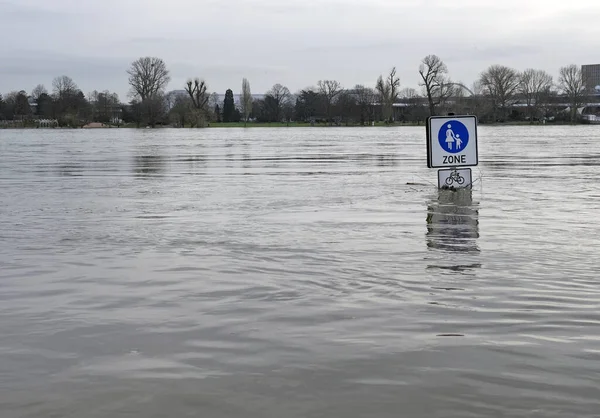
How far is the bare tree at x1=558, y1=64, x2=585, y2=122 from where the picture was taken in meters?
148

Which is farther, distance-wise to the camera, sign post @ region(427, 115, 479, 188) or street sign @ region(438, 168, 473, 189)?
street sign @ region(438, 168, 473, 189)

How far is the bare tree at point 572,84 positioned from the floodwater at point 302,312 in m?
144

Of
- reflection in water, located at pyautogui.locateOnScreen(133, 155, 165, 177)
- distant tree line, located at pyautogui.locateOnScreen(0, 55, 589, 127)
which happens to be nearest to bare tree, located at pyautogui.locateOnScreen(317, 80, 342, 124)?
distant tree line, located at pyautogui.locateOnScreen(0, 55, 589, 127)

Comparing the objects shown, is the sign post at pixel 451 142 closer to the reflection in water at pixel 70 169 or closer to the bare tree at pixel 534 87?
the reflection in water at pixel 70 169

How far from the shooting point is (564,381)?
4293 millimetres

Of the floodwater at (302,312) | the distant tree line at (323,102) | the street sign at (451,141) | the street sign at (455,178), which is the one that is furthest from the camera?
the distant tree line at (323,102)

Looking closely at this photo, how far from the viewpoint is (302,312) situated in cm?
589

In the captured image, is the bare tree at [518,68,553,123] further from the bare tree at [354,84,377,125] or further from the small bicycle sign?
the small bicycle sign

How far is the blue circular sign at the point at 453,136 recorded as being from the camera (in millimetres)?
14320

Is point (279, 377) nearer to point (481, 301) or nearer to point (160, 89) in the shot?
point (481, 301)

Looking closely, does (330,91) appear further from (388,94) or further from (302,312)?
(302,312)

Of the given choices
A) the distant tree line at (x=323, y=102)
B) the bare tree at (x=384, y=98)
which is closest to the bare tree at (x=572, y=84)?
the distant tree line at (x=323, y=102)

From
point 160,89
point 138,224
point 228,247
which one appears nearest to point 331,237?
point 228,247

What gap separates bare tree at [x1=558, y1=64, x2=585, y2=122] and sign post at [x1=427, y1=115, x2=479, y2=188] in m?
139
